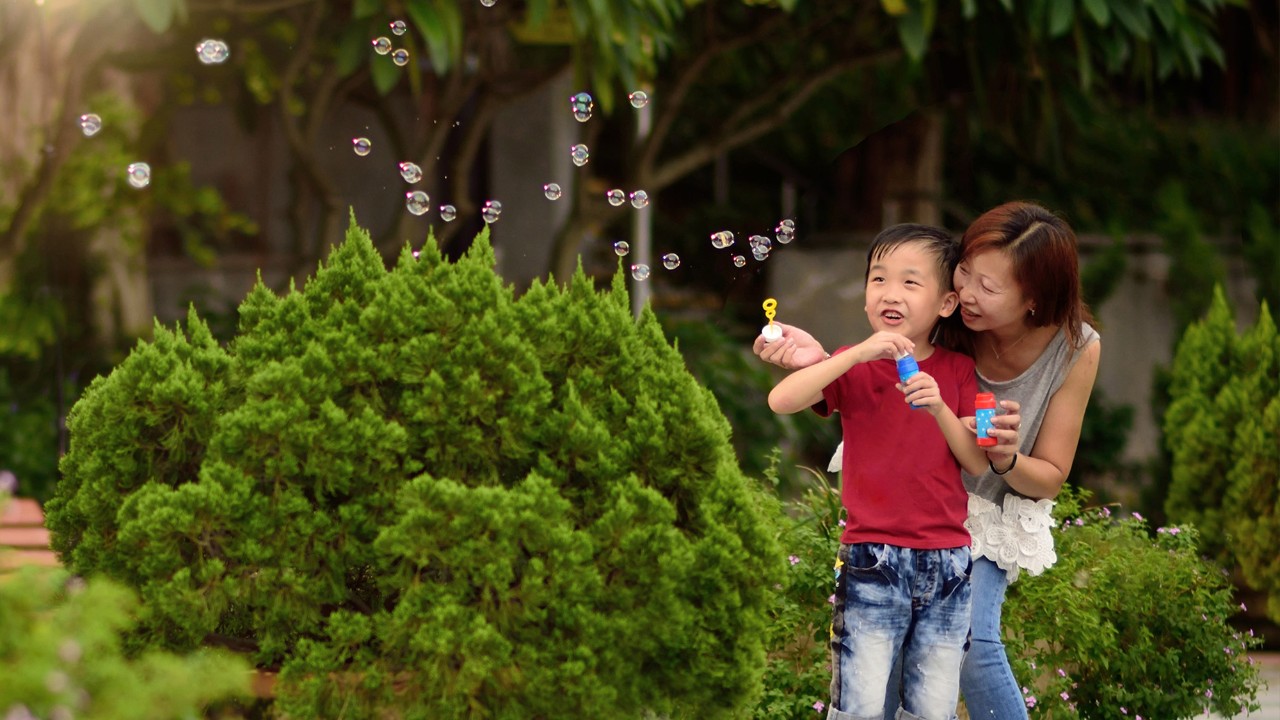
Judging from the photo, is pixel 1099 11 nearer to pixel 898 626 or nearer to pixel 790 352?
pixel 790 352

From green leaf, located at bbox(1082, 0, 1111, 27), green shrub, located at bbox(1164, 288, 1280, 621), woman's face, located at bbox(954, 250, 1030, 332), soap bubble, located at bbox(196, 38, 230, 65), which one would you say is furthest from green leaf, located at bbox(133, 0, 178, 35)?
green shrub, located at bbox(1164, 288, 1280, 621)

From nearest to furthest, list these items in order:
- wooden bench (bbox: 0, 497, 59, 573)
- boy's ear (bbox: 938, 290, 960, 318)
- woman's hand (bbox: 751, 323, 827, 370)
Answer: woman's hand (bbox: 751, 323, 827, 370) → boy's ear (bbox: 938, 290, 960, 318) → wooden bench (bbox: 0, 497, 59, 573)

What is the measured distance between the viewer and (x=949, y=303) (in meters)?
3.20

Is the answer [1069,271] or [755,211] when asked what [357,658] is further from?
[755,211]

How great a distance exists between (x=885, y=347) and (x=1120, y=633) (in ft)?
6.01

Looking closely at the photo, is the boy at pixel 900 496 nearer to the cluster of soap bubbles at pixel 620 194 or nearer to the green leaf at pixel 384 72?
the cluster of soap bubbles at pixel 620 194

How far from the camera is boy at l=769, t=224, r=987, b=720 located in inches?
119

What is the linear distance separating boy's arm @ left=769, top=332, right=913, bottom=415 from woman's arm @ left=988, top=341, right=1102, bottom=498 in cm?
44

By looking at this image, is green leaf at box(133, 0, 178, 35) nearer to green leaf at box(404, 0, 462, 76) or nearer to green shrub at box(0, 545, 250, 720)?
green leaf at box(404, 0, 462, 76)

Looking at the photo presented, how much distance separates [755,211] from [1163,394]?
16.5 feet

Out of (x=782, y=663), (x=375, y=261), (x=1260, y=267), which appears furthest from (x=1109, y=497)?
(x=375, y=261)

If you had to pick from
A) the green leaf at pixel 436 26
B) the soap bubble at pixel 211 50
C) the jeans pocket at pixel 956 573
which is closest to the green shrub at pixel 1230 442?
the jeans pocket at pixel 956 573

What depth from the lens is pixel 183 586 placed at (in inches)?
Result: 106

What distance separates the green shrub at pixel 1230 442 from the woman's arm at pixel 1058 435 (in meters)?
3.00
